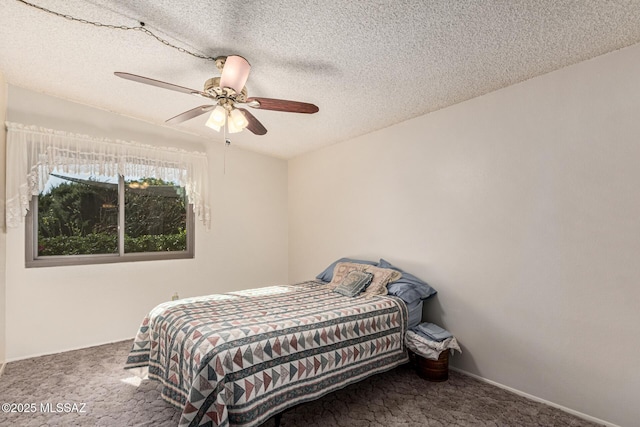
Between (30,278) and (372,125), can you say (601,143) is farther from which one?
(30,278)

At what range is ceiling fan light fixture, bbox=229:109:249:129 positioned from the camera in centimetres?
224

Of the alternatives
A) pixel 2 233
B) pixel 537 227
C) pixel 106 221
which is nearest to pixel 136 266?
pixel 106 221

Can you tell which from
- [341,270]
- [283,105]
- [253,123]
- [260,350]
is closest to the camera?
[260,350]

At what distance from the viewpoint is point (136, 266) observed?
3.69m

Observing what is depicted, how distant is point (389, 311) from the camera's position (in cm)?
260

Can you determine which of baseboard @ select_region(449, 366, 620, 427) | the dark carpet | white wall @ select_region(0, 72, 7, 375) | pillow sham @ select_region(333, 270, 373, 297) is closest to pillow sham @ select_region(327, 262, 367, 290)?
pillow sham @ select_region(333, 270, 373, 297)

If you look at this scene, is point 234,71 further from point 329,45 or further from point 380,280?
point 380,280

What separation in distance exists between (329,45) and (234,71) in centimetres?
67

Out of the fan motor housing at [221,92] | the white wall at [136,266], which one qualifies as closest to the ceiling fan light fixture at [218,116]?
the fan motor housing at [221,92]

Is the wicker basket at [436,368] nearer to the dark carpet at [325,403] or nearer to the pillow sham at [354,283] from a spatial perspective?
the dark carpet at [325,403]

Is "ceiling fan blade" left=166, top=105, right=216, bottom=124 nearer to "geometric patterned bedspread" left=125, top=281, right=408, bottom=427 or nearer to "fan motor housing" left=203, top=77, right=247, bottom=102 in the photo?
"fan motor housing" left=203, top=77, right=247, bottom=102

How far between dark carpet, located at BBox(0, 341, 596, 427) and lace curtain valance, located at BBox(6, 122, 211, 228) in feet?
5.27

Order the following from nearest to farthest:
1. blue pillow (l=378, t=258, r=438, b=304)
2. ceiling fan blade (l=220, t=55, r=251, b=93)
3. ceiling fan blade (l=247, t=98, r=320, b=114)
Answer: ceiling fan blade (l=220, t=55, r=251, b=93) < ceiling fan blade (l=247, t=98, r=320, b=114) < blue pillow (l=378, t=258, r=438, b=304)

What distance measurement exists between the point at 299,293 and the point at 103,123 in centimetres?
292
